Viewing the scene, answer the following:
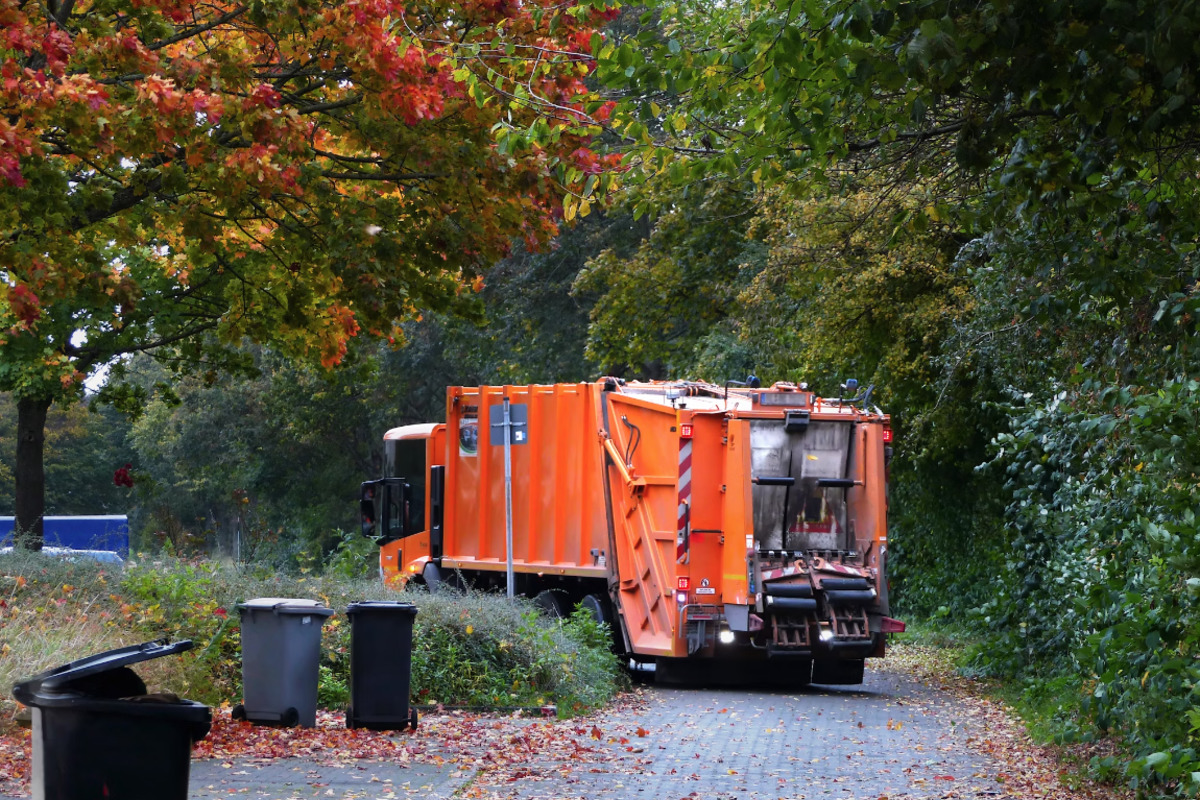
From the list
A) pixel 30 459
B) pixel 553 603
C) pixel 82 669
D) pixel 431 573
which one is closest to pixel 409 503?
pixel 431 573

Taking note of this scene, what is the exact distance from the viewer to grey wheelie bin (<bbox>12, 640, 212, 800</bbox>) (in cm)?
576

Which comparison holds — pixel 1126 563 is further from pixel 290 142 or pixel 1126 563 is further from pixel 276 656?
pixel 290 142

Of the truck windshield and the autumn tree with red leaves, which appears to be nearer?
the autumn tree with red leaves

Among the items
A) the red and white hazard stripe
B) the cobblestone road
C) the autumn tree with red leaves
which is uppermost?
the autumn tree with red leaves

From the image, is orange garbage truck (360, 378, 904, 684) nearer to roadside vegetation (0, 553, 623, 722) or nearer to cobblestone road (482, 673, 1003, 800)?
cobblestone road (482, 673, 1003, 800)

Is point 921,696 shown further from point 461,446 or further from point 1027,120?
point 1027,120

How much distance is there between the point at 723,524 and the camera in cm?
1371

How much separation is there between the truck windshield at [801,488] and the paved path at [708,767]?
180 cm

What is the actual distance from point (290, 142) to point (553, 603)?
736 centimetres

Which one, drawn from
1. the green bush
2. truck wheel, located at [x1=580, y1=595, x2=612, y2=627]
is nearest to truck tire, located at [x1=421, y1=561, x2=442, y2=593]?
truck wheel, located at [x1=580, y1=595, x2=612, y2=627]

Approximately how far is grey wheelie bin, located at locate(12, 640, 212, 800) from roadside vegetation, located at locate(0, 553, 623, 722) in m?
3.86

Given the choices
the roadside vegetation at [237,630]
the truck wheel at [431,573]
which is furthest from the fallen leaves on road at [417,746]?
the truck wheel at [431,573]

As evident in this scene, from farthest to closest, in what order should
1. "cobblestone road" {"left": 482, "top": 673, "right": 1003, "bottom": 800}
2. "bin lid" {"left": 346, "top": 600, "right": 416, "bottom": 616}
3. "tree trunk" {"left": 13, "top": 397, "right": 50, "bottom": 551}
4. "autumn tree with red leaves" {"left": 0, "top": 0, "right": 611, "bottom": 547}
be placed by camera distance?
"tree trunk" {"left": 13, "top": 397, "right": 50, "bottom": 551}, "bin lid" {"left": 346, "top": 600, "right": 416, "bottom": 616}, "autumn tree with red leaves" {"left": 0, "top": 0, "right": 611, "bottom": 547}, "cobblestone road" {"left": 482, "top": 673, "right": 1003, "bottom": 800}

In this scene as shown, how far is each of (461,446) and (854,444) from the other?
18.7ft
